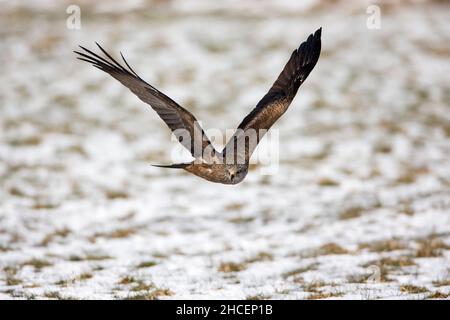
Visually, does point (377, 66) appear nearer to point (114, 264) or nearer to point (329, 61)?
point (329, 61)

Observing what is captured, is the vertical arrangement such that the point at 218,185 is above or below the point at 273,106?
below

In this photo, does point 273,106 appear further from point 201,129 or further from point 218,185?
point 218,185

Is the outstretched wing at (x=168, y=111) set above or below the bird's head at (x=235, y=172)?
above

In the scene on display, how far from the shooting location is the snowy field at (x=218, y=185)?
621 cm

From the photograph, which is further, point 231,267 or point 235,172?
point 231,267

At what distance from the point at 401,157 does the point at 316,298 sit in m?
6.38

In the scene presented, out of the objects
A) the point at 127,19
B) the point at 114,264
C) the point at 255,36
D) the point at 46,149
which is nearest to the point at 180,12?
the point at 127,19

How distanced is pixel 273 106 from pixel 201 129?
1.09 meters

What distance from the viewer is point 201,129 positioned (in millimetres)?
4539

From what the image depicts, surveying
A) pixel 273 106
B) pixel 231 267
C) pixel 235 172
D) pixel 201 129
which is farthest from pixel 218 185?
pixel 201 129

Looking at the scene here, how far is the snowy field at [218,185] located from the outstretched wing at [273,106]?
149 cm

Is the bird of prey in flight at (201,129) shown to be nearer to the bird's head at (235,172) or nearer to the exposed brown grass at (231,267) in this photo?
the bird's head at (235,172)

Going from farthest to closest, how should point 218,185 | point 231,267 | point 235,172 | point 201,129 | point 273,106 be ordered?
1. point 218,185
2. point 231,267
3. point 273,106
4. point 235,172
5. point 201,129

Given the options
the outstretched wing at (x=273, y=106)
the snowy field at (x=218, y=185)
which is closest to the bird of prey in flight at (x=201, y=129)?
the outstretched wing at (x=273, y=106)
